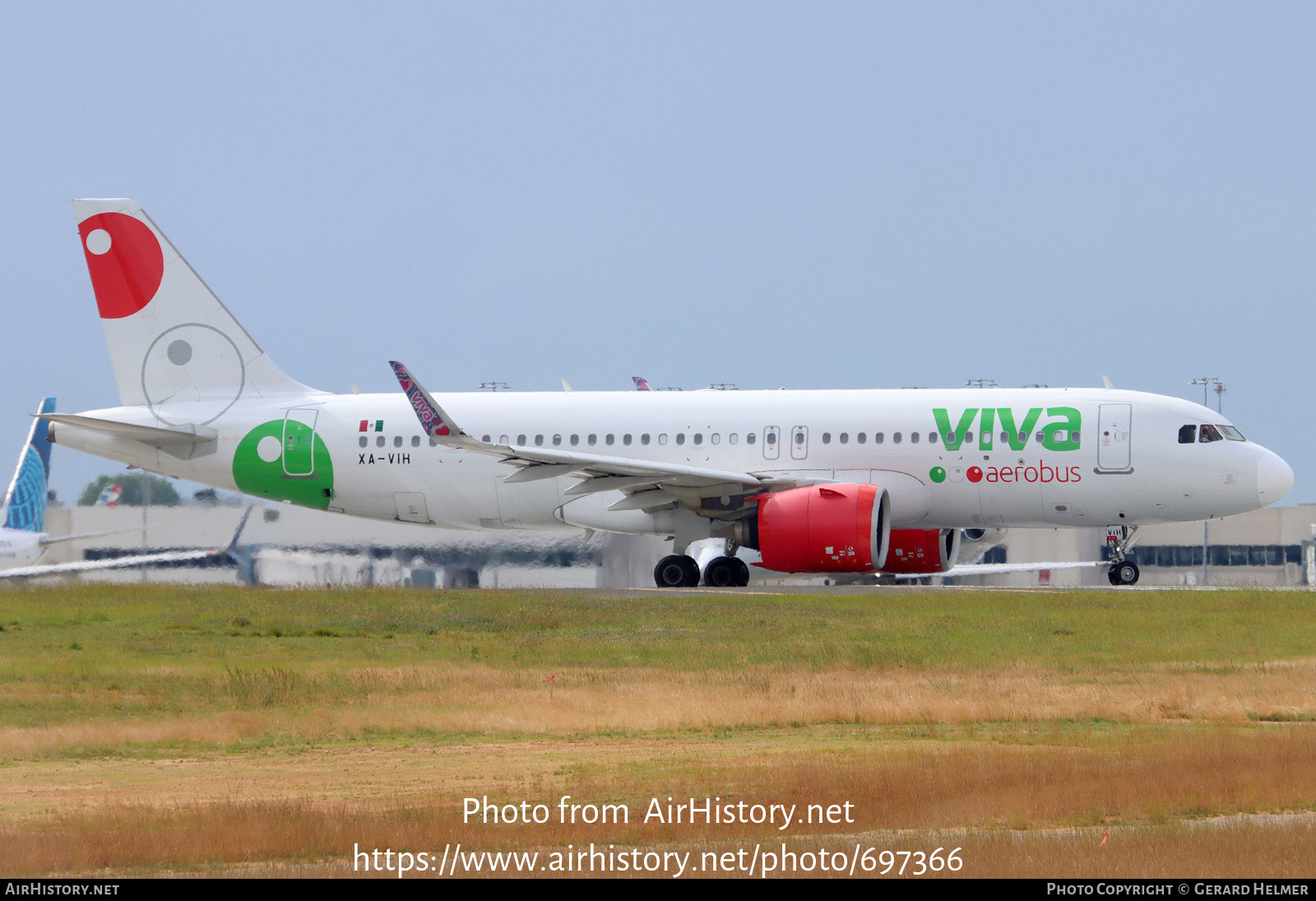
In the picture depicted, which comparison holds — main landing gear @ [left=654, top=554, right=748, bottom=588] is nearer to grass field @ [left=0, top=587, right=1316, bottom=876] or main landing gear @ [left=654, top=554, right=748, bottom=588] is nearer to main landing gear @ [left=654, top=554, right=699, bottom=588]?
main landing gear @ [left=654, top=554, right=699, bottom=588]

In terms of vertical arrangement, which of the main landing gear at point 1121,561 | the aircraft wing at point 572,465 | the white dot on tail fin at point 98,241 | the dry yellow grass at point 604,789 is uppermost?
the white dot on tail fin at point 98,241

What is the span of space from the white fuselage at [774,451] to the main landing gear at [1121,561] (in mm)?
1375

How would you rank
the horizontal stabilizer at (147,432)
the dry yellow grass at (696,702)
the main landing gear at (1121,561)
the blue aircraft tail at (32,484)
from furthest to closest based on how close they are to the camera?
the blue aircraft tail at (32,484) → the horizontal stabilizer at (147,432) → the main landing gear at (1121,561) → the dry yellow grass at (696,702)

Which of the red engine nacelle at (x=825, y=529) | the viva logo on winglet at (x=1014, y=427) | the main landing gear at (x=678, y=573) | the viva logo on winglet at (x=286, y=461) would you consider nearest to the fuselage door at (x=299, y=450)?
the viva logo on winglet at (x=286, y=461)

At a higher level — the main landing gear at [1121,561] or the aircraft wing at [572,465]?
the aircraft wing at [572,465]

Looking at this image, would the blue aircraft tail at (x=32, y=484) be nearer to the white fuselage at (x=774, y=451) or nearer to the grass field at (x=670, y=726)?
the white fuselage at (x=774, y=451)

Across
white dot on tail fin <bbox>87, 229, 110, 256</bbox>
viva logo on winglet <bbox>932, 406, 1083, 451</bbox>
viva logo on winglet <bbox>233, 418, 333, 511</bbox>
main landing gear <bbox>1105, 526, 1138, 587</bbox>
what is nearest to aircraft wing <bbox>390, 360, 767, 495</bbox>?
viva logo on winglet <bbox>932, 406, 1083, 451</bbox>

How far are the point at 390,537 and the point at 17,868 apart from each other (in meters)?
22.6

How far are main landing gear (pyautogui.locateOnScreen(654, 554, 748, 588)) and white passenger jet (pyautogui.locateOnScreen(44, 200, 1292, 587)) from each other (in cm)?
4

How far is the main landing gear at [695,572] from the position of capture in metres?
29.2

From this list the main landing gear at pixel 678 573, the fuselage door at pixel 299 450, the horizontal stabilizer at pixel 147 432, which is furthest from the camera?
the fuselage door at pixel 299 450

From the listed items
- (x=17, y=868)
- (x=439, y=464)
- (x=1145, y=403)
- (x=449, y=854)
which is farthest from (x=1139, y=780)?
(x=439, y=464)
